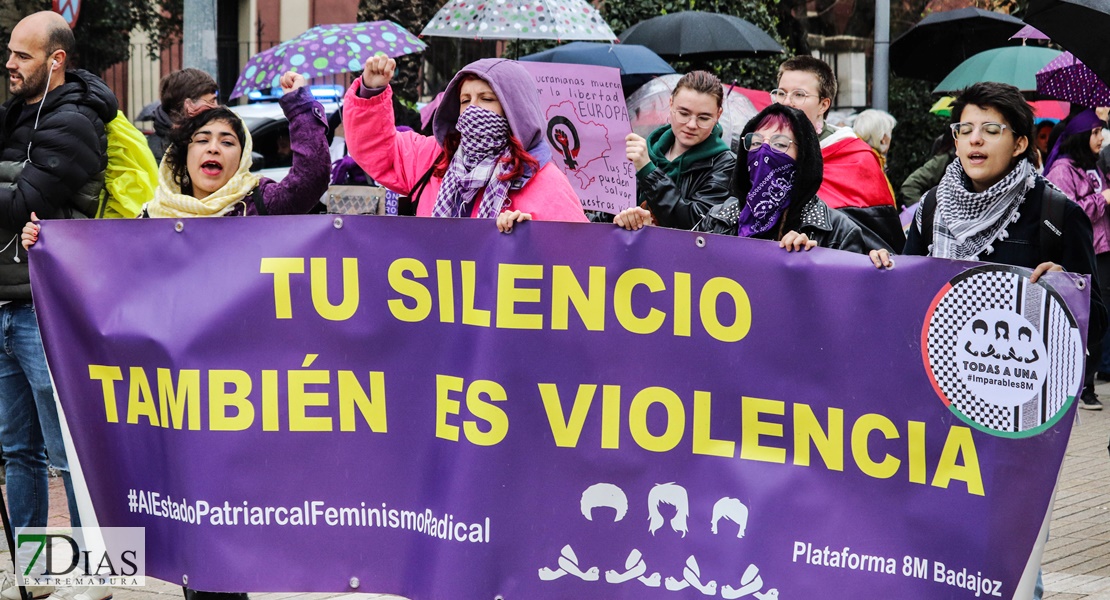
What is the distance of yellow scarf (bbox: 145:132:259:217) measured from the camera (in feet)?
14.5

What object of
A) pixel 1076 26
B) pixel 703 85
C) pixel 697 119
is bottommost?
pixel 697 119

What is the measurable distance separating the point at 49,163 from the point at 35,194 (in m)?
0.12

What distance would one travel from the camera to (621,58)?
943cm

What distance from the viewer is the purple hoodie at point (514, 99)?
4.33 m

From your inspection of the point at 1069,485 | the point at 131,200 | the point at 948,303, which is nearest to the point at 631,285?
the point at 948,303

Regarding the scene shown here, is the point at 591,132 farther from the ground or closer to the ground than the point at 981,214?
closer to the ground

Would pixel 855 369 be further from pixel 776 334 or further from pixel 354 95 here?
pixel 354 95

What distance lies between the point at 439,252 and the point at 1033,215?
5.80 ft

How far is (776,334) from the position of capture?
369 centimetres

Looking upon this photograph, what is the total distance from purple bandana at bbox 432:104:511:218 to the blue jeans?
61.1 inches

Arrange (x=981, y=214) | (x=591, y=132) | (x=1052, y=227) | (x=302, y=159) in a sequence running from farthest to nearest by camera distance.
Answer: (x=591, y=132) < (x=302, y=159) < (x=981, y=214) < (x=1052, y=227)

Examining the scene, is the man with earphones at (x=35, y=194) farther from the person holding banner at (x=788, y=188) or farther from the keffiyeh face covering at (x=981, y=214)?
the keffiyeh face covering at (x=981, y=214)

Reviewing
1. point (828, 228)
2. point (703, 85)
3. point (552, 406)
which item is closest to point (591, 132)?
point (703, 85)

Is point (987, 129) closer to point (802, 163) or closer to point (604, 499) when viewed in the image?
point (802, 163)
